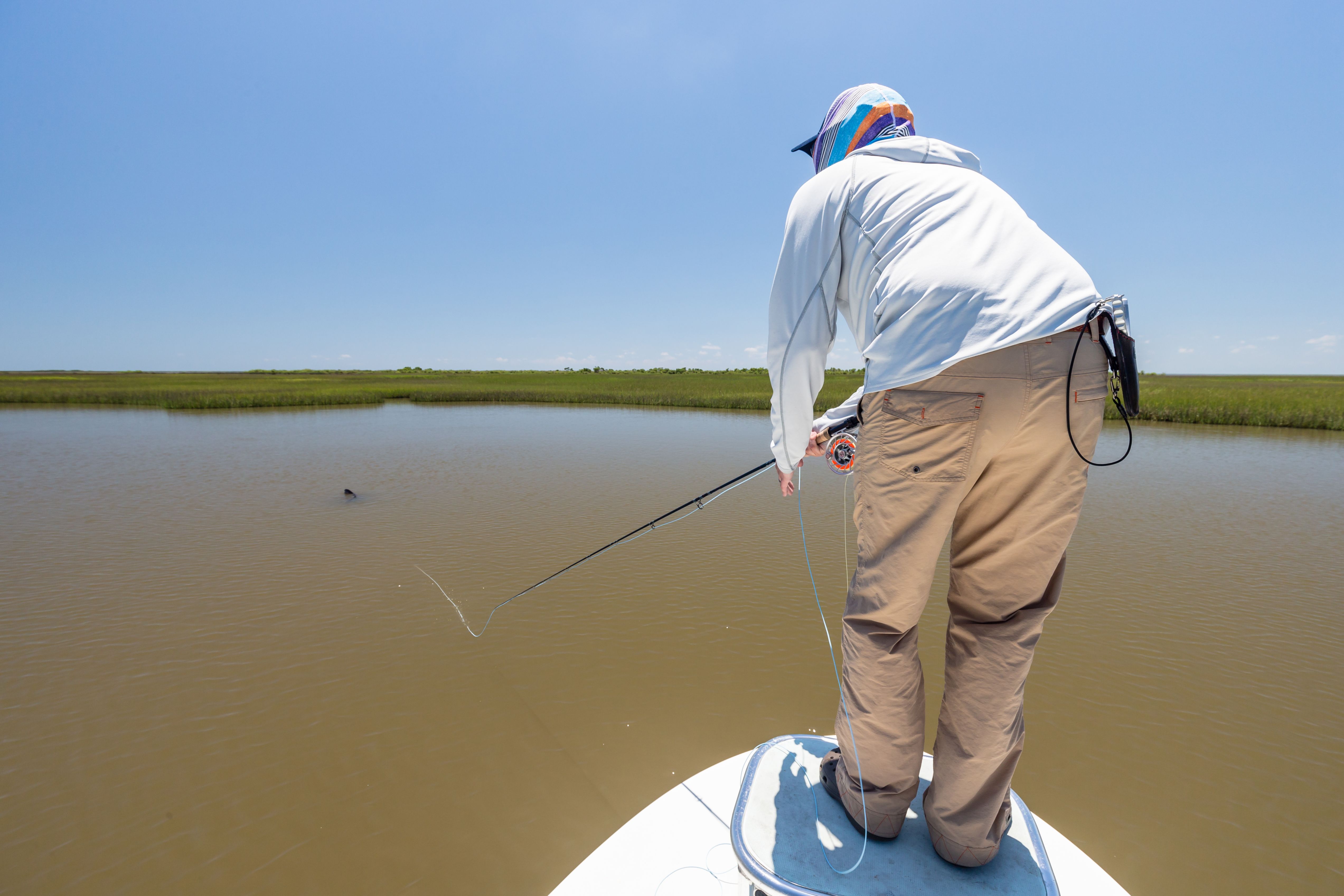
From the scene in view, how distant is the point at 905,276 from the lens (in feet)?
4.25

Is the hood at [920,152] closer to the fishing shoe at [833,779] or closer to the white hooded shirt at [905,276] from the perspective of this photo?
the white hooded shirt at [905,276]

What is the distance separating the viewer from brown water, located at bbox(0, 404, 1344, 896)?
2.12 m

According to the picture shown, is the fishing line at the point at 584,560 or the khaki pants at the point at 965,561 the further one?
the fishing line at the point at 584,560

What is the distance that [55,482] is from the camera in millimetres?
8500

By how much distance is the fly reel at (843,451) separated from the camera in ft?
6.27

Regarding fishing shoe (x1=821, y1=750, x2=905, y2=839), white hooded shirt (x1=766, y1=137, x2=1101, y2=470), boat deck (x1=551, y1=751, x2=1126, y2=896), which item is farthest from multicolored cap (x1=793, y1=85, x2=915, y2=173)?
boat deck (x1=551, y1=751, x2=1126, y2=896)

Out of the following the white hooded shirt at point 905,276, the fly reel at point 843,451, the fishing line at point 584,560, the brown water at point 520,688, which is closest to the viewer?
the white hooded shirt at point 905,276

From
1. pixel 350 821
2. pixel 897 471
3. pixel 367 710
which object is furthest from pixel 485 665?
pixel 897 471

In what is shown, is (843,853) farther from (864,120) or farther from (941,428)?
(864,120)

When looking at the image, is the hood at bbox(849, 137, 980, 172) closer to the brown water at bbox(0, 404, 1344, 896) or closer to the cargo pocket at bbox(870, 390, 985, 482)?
the cargo pocket at bbox(870, 390, 985, 482)

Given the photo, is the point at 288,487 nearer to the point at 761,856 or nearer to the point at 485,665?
the point at 485,665

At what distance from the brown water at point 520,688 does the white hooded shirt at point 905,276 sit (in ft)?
6.73

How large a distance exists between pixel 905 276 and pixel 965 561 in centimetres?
81

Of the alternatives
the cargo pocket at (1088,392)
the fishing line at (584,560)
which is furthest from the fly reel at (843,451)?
the cargo pocket at (1088,392)
